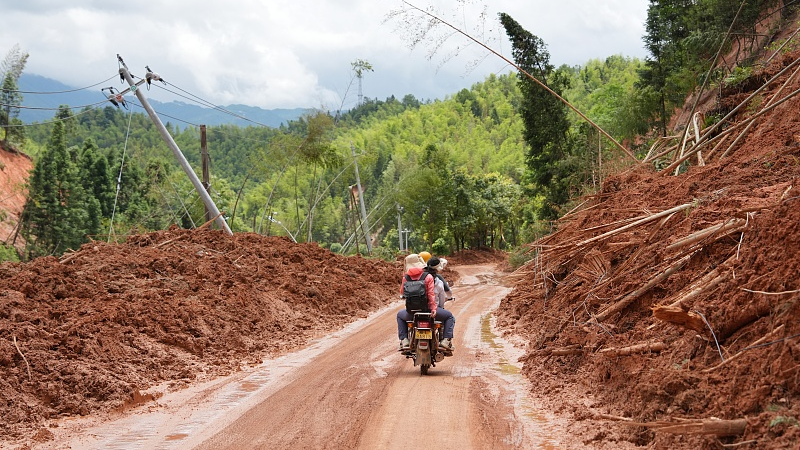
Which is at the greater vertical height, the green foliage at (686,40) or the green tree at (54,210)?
the green foliage at (686,40)

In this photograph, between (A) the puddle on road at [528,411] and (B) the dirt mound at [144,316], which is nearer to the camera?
(A) the puddle on road at [528,411]

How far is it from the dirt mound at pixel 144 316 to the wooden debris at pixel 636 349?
597 cm

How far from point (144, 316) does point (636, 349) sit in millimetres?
8142

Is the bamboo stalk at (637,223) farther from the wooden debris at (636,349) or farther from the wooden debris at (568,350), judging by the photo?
the wooden debris at (636,349)

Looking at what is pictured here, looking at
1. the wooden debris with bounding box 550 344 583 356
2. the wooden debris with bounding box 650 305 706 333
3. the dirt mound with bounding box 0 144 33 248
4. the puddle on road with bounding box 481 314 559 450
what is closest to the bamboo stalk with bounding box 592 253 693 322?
the wooden debris with bounding box 550 344 583 356

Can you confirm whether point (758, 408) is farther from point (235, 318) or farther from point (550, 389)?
point (235, 318)

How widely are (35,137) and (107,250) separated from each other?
402ft

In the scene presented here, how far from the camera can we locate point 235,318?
14586 millimetres

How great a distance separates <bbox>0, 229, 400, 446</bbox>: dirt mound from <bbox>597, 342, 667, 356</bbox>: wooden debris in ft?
19.6

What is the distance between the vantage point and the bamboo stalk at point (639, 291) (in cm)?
833

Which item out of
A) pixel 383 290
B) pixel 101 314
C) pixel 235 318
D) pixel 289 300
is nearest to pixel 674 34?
pixel 383 290

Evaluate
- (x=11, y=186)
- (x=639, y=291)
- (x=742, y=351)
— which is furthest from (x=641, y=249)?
(x=11, y=186)

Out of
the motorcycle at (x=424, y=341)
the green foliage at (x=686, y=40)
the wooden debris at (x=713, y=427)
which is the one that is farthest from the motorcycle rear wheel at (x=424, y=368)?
the green foliage at (x=686, y=40)

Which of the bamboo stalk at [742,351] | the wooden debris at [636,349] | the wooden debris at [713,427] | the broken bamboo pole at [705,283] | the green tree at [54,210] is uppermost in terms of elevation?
the green tree at [54,210]
